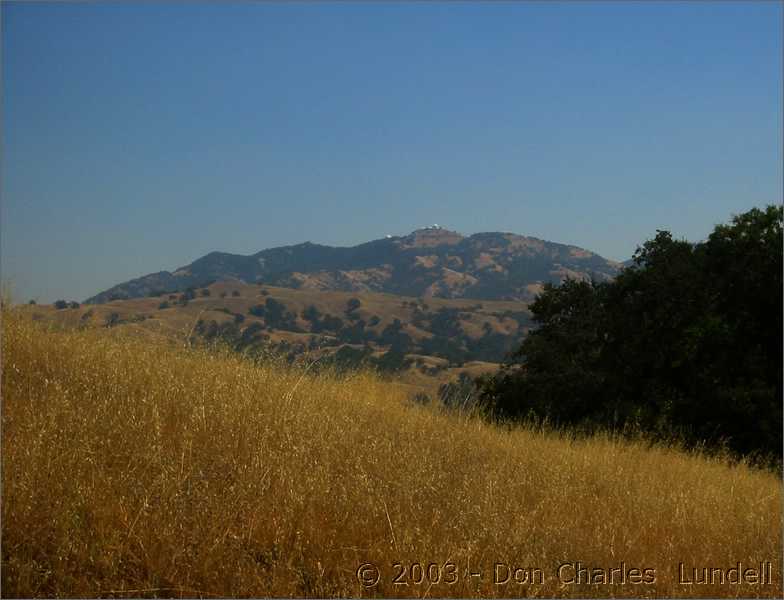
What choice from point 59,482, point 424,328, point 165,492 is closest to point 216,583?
point 165,492

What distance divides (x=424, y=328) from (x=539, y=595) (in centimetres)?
13922

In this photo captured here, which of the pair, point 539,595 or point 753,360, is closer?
point 539,595

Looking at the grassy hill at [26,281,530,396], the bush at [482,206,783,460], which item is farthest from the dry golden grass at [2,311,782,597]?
the grassy hill at [26,281,530,396]

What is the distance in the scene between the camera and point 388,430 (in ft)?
28.7

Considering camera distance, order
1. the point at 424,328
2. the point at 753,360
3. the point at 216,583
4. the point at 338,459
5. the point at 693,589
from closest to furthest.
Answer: the point at 216,583
the point at 693,589
the point at 338,459
the point at 753,360
the point at 424,328

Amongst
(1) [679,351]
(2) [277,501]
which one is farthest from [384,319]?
(2) [277,501]

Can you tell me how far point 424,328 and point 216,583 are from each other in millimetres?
139585

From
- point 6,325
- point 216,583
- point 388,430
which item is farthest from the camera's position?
point 6,325

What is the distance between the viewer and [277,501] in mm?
5180

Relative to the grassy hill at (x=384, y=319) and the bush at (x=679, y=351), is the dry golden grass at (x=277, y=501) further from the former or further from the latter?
the grassy hill at (x=384, y=319)

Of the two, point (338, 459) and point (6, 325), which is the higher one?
point (6, 325)

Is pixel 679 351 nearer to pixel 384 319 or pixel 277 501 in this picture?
pixel 277 501

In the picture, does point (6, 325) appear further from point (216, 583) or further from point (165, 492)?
point (216, 583)

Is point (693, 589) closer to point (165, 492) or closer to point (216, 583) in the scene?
point (216, 583)
